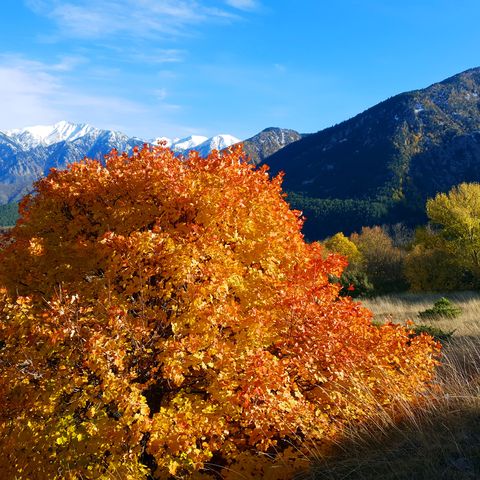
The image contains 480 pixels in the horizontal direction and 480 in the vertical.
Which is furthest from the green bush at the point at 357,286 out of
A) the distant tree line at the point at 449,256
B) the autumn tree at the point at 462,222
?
the autumn tree at the point at 462,222

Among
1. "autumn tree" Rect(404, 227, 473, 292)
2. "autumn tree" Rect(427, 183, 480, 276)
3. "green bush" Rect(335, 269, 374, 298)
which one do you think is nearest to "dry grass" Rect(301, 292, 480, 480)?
"green bush" Rect(335, 269, 374, 298)

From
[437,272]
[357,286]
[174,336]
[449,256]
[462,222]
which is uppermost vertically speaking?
[174,336]

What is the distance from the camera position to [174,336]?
882 centimetres

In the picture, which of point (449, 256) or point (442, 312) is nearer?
point (442, 312)

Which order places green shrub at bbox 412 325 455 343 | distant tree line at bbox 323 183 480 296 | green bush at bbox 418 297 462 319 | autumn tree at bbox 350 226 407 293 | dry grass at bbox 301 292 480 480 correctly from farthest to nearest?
autumn tree at bbox 350 226 407 293 → distant tree line at bbox 323 183 480 296 → green bush at bbox 418 297 462 319 → green shrub at bbox 412 325 455 343 → dry grass at bbox 301 292 480 480

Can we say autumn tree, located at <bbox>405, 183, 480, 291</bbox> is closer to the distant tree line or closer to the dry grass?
the distant tree line

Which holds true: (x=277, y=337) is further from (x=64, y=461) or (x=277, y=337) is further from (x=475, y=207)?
(x=475, y=207)

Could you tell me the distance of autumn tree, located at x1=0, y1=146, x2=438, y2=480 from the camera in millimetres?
8539

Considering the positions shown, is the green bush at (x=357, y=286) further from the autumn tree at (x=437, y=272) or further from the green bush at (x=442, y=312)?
the green bush at (x=442, y=312)

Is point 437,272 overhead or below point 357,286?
below

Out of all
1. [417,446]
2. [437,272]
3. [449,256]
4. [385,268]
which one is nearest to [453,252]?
[449,256]

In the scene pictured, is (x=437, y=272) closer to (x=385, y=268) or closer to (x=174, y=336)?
(x=385, y=268)

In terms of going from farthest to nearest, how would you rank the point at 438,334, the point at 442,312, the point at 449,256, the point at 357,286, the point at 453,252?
the point at 357,286 → the point at 449,256 → the point at 453,252 → the point at 442,312 → the point at 438,334

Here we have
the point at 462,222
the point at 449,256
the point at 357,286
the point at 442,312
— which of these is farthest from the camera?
the point at 357,286
